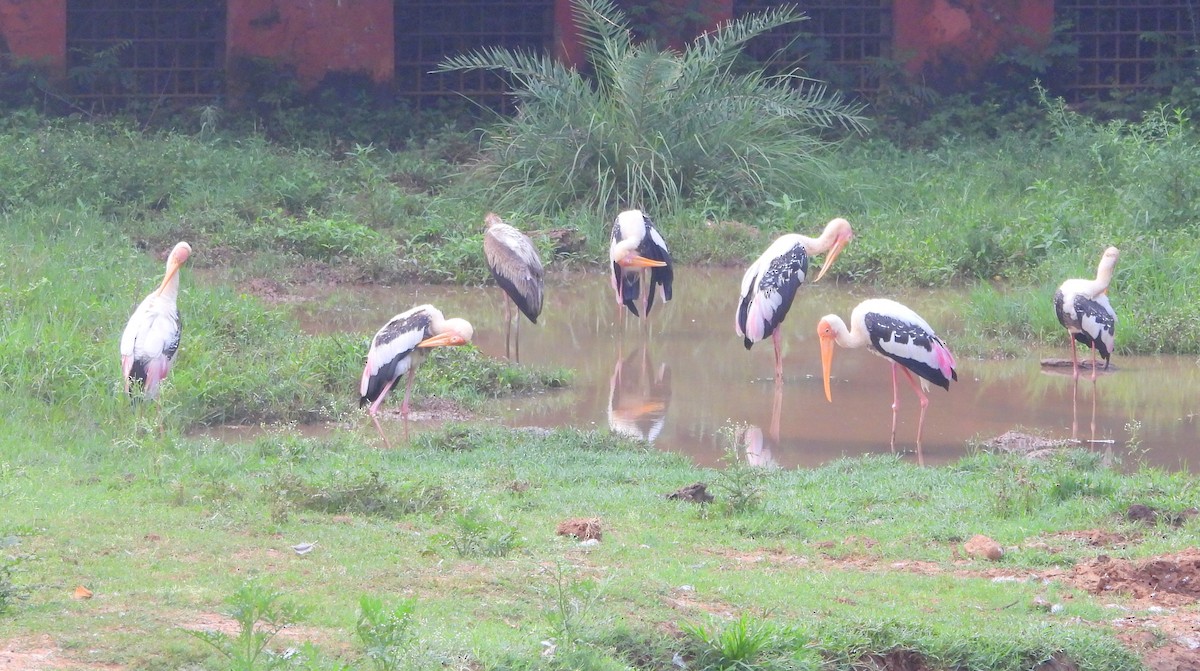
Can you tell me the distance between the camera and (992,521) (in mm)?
6168

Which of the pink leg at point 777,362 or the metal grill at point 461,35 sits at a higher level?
the metal grill at point 461,35

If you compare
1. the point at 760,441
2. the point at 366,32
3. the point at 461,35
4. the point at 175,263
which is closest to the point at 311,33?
the point at 366,32

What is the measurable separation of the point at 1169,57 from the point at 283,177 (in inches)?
398

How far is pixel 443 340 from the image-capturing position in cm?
824

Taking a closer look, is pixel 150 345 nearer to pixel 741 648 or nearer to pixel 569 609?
pixel 569 609

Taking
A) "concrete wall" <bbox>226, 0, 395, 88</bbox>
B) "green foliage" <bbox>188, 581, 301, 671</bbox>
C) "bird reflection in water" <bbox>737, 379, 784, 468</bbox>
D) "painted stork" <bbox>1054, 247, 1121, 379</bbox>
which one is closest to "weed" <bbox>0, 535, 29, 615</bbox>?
"green foliage" <bbox>188, 581, 301, 671</bbox>

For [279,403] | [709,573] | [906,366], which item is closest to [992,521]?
[709,573]

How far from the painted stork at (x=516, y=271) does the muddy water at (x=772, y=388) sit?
1.01ft

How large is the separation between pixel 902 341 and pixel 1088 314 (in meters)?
1.43

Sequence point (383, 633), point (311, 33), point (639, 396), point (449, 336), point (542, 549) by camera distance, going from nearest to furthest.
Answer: point (383, 633) < point (542, 549) < point (449, 336) < point (639, 396) < point (311, 33)

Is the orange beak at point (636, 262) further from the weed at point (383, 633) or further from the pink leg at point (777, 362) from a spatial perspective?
the weed at point (383, 633)

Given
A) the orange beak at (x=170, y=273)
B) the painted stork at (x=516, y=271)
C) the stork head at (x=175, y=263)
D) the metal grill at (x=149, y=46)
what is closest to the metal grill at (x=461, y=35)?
the metal grill at (x=149, y=46)

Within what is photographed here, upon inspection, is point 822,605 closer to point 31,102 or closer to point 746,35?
point 746,35

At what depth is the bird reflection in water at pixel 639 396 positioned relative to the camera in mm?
8508
